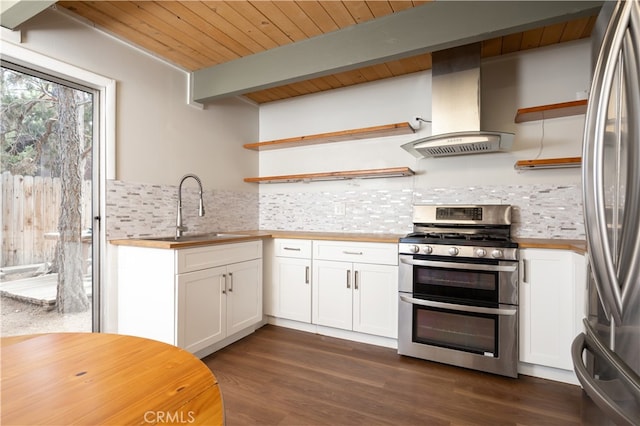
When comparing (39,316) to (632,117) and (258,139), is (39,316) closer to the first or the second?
(258,139)

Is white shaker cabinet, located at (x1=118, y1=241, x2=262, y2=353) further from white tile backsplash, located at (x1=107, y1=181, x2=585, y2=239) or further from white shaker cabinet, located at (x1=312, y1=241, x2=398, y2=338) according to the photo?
white shaker cabinet, located at (x1=312, y1=241, x2=398, y2=338)

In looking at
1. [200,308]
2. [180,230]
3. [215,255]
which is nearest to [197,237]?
[180,230]

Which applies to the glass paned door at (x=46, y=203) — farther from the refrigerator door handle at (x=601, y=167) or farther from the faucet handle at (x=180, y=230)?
the refrigerator door handle at (x=601, y=167)

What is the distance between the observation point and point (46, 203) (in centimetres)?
202

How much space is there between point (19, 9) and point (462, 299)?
10.4 feet

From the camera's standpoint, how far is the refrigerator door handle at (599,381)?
670 millimetres

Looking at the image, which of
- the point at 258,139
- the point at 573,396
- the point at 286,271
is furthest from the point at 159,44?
the point at 573,396

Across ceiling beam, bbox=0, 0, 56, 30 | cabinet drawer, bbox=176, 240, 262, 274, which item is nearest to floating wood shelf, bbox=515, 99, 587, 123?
cabinet drawer, bbox=176, 240, 262, 274

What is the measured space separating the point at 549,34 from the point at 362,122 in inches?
64.7

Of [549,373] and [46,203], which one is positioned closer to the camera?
[46,203]

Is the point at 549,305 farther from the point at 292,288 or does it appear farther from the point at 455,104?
the point at 292,288

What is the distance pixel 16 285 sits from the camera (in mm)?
1902

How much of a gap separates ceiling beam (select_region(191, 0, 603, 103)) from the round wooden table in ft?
7.38

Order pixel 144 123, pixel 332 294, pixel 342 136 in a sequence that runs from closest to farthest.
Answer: pixel 144 123
pixel 332 294
pixel 342 136
